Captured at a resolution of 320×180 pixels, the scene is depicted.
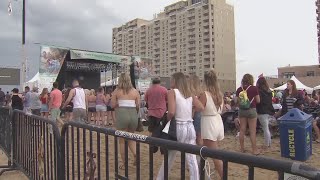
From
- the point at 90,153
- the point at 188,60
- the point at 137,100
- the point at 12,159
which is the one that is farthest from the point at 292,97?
the point at 188,60

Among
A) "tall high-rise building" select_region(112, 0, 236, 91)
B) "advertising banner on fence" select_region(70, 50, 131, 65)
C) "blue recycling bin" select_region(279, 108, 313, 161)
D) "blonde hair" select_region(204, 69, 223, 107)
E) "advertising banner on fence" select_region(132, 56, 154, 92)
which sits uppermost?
"tall high-rise building" select_region(112, 0, 236, 91)

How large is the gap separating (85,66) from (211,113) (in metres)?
27.8

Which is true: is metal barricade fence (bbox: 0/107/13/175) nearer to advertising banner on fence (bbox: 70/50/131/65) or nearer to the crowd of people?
the crowd of people

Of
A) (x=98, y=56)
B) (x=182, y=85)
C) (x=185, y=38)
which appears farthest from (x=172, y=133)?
(x=185, y=38)

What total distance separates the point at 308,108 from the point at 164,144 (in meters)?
9.87

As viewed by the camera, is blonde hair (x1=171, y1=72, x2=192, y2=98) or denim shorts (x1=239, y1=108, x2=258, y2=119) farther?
denim shorts (x1=239, y1=108, x2=258, y2=119)

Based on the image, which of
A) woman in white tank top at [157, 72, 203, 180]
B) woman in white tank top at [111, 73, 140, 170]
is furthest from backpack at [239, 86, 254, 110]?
woman in white tank top at [157, 72, 203, 180]

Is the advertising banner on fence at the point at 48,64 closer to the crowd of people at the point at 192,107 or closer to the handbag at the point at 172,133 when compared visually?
the crowd of people at the point at 192,107

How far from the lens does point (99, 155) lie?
348cm

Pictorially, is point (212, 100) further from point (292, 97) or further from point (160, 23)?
point (160, 23)

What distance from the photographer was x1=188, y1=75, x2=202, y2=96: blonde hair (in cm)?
543

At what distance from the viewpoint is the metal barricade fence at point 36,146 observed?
4.28 metres

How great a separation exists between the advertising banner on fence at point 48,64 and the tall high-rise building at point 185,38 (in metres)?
55.0

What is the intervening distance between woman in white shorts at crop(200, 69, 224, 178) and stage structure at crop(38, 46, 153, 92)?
58.6 feet
